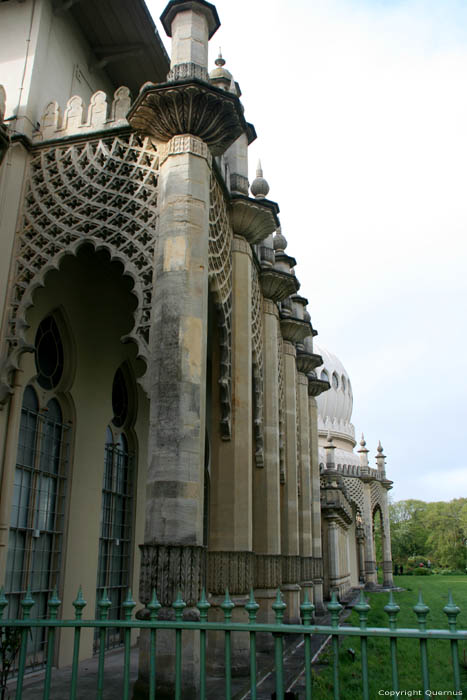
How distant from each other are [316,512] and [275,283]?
9.90 metres

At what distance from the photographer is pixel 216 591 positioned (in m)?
9.16

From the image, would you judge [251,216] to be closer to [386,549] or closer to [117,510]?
[117,510]

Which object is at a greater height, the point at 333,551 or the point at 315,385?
the point at 315,385

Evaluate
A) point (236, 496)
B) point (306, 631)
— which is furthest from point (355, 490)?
point (306, 631)

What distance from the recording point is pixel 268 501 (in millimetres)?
12648

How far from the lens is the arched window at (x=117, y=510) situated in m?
11.6

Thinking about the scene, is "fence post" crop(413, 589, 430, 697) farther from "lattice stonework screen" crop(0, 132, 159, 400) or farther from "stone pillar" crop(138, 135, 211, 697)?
"lattice stonework screen" crop(0, 132, 159, 400)

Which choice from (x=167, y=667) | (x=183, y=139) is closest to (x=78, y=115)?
(x=183, y=139)

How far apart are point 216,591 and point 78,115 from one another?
7.38 m

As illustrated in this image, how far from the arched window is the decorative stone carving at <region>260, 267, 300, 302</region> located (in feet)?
12.5

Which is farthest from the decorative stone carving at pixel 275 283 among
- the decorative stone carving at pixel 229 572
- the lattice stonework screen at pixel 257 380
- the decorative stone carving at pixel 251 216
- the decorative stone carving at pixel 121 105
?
the decorative stone carving at pixel 229 572

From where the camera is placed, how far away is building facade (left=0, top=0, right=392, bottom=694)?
731 cm

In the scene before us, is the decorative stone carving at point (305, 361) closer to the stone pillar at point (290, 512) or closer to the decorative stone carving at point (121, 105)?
the stone pillar at point (290, 512)

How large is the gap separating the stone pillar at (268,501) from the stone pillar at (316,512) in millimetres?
7301
